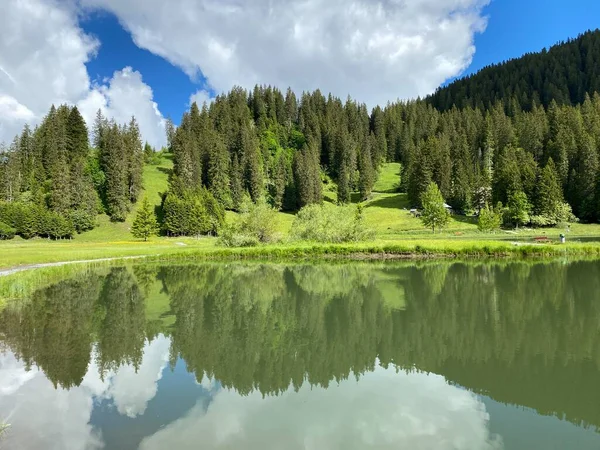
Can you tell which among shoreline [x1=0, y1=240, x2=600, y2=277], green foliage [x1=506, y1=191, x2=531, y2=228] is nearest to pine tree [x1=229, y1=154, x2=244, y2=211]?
shoreline [x1=0, y1=240, x2=600, y2=277]

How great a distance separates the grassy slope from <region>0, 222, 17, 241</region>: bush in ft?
4.86

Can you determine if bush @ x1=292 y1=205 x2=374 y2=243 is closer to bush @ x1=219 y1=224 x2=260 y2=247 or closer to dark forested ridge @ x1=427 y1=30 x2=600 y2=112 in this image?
bush @ x1=219 y1=224 x2=260 y2=247

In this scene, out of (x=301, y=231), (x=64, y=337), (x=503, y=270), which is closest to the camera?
(x=64, y=337)

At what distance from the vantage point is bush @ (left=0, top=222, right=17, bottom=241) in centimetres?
7419

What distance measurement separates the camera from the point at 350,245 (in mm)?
48688

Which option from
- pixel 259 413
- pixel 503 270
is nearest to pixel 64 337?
pixel 259 413

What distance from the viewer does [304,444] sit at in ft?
27.0

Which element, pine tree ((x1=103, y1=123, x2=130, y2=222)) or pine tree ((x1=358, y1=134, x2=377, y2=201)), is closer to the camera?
pine tree ((x1=103, y1=123, x2=130, y2=222))

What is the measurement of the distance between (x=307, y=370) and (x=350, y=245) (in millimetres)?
36878

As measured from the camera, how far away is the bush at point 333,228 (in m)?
53.9

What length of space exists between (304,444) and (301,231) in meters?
47.6

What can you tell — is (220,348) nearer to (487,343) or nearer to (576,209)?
(487,343)

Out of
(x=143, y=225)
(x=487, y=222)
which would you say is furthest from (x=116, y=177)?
Answer: (x=487, y=222)

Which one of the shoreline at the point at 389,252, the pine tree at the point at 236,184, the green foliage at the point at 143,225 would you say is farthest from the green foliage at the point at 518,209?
the green foliage at the point at 143,225
